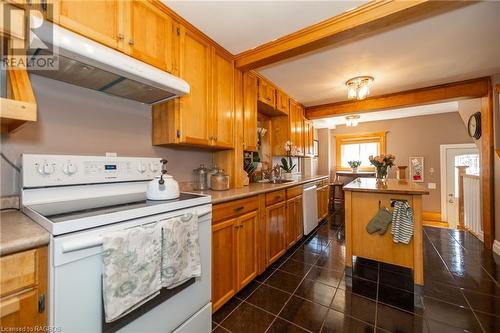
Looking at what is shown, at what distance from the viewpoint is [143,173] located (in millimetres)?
1612

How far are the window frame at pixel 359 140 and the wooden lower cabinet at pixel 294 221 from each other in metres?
3.53

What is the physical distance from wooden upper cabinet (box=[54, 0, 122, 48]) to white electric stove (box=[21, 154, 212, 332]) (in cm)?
72

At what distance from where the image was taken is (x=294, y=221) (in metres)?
2.84

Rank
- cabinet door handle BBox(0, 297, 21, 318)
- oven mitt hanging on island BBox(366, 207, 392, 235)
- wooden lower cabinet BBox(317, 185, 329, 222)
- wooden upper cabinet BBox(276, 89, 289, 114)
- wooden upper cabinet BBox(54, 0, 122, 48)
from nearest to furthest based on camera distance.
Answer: cabinet door handle BBox(0, 297, 21, 318) → wooden upper cabinet BBox(54, 0, 122, 48) → oven mitt hanging on island BBox(366, 207, 392, 235) → wooden upper cabinet BBox(276, 89, 289, 114) → wooden lower cabinet BBox(317, 185, 329, 222)

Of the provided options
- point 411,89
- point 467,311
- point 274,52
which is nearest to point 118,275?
point 274,52

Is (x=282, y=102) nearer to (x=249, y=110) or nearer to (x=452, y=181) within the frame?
(x=249, y=110)

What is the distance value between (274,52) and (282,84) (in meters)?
1.14

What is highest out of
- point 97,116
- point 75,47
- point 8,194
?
point 75,47

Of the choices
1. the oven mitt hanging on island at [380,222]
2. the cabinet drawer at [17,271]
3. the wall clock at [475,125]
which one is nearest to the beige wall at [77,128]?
the cabinet drawer at [17,271]

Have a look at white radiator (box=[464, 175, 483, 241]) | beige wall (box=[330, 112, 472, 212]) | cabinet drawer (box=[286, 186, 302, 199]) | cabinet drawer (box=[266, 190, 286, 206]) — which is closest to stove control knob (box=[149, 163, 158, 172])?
cabinet drawer (box=[266, 190, 286, 206])

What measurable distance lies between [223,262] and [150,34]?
5.74 ft

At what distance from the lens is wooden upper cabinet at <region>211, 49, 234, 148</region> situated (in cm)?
199

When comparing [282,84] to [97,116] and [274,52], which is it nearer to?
[274,52]

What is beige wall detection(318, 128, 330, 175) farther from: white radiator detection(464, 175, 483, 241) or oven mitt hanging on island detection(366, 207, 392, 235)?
oven mitt hanging on island detection(366, 207, 392, 235)
